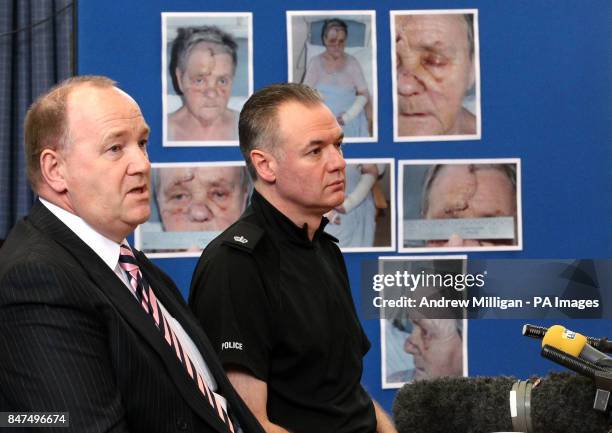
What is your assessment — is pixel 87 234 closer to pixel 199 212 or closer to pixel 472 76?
pixel 199 212

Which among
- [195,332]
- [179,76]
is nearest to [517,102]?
[179,76]

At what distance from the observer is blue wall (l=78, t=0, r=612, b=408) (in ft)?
8.50

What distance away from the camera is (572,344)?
5.58ft

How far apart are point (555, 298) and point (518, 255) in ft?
0.49

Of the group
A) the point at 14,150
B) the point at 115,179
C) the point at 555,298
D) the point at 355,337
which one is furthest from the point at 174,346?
the point at 14,150

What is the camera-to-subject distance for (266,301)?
2029mm

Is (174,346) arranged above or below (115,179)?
below

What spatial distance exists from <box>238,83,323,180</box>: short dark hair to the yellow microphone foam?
30.7 inches

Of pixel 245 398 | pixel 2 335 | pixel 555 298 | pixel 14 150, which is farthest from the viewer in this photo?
pixel 14 150

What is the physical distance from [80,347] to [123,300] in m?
0.15

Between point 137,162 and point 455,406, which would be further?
point 455,406

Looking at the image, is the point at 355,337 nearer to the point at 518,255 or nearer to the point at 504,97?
the point at 518,255

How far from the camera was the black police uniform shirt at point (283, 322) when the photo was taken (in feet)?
6.51

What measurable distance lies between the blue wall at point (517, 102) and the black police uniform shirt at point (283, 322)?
468 millimetres
